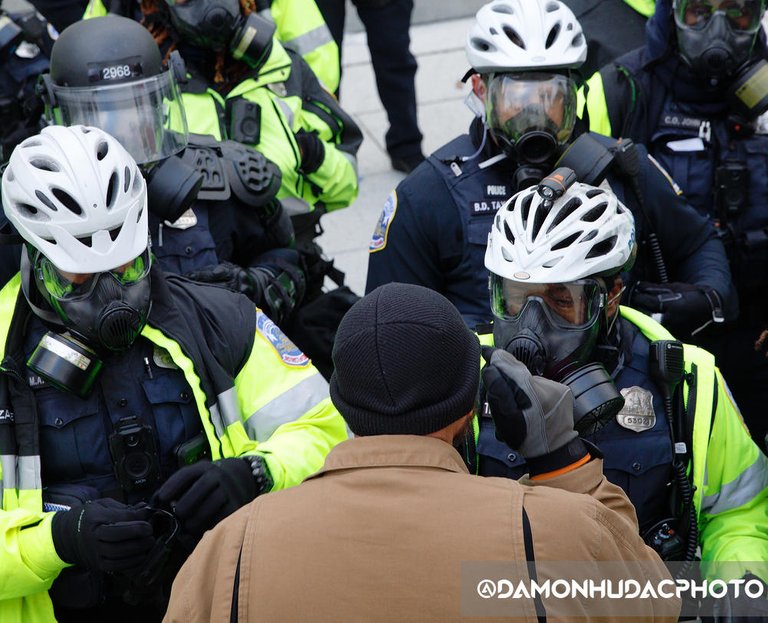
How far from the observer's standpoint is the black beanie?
2188 millimetres

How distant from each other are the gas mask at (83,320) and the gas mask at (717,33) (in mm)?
2561

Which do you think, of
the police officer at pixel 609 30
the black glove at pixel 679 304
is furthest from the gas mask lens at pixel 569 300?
the police officer at pixel 609 30

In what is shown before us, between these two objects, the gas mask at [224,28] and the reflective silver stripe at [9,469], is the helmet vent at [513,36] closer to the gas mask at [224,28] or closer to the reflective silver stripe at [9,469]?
the gas mask at [224,28]

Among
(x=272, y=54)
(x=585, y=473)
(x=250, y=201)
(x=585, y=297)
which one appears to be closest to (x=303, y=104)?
(x=272, y=54)

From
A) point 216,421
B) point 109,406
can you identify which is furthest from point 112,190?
point 216,421

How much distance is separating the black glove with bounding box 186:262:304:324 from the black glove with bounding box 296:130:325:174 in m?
0.89

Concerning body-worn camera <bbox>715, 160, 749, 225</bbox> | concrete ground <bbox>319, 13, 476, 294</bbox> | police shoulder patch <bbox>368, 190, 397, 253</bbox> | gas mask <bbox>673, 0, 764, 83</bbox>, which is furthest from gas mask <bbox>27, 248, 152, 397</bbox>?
concrete ground <bbox>319, 13, 476, 294</bbox>

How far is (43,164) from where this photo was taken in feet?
10.7

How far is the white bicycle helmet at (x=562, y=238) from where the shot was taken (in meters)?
3.23

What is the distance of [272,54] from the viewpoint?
5031 mm

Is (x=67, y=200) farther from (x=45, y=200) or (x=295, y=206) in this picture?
(x=295, y=206)

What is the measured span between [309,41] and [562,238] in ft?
9.29

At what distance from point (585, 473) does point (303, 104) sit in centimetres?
332

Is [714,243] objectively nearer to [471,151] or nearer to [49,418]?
[471,151]
